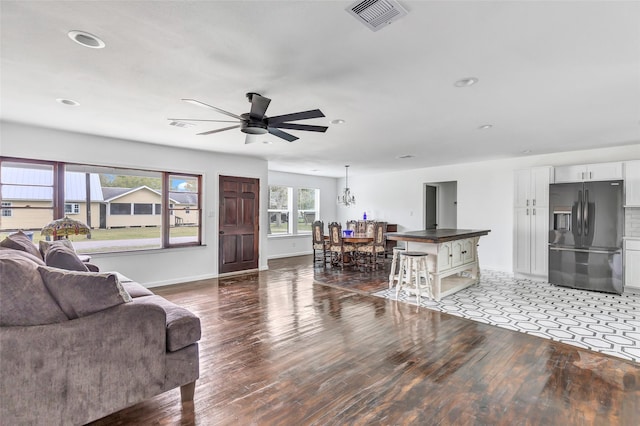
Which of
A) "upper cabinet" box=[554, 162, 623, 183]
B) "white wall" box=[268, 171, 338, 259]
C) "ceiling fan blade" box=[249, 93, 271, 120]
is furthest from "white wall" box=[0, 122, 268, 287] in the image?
"upper cabinet" box=[554, 162, 623, 183]

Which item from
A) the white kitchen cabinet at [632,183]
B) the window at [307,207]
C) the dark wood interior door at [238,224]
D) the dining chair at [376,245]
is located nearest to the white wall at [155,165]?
the dark wood interior door at [238,224]

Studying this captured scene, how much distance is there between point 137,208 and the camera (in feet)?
17.9

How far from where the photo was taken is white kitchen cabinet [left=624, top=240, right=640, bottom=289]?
4797 mm

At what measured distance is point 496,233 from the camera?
6789 mm

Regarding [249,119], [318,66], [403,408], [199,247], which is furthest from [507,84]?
[199,247]

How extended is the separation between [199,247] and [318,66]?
15.0 feet

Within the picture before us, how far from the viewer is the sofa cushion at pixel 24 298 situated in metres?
1.64

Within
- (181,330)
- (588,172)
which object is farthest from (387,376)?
(588,172)

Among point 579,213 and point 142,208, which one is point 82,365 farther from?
point 579,213

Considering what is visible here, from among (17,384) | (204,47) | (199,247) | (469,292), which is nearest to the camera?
(17,384)

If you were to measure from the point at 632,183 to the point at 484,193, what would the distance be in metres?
2.46

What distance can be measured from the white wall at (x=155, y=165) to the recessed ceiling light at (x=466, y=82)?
471 cm

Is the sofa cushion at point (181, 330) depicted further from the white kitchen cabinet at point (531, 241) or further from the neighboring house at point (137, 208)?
the white kitchen cabinet at point (531, 241)

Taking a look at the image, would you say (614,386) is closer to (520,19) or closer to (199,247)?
(520,19)
